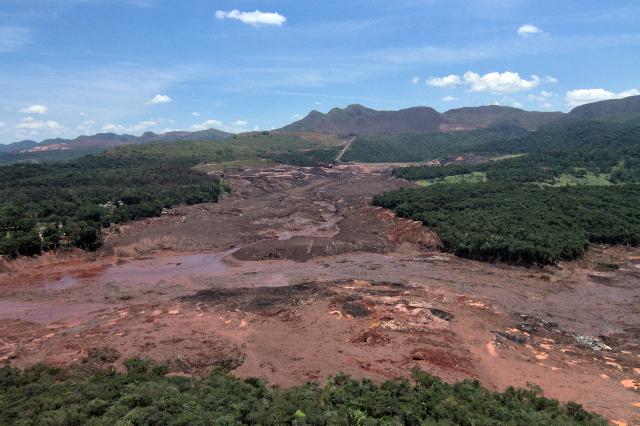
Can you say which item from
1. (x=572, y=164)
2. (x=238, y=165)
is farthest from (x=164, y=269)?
(x=572, y=164)

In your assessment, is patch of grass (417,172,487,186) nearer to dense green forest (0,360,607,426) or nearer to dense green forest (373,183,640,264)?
dense green forest (373,183,640,264)

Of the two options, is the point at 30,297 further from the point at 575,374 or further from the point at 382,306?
the point at 575,374

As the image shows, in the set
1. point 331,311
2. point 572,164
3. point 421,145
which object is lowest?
point 331,311

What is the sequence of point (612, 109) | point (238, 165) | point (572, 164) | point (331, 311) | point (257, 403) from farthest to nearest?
point (612, 109) < point (238, 165) < point (572, 164) < point (331, 311) < point (257, 403)

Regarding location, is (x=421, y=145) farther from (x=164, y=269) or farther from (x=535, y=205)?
(x=164, y=269)

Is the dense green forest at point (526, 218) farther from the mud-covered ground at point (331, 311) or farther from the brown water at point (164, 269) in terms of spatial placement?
the brown water at point (164, 269)
